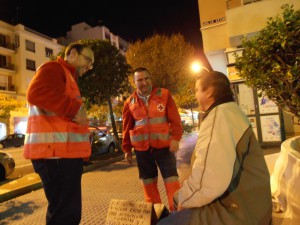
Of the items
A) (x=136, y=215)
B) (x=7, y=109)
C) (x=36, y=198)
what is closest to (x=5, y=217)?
(x=36, y=198)

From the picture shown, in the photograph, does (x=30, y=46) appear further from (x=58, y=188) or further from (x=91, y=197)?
(x=58, y=188)

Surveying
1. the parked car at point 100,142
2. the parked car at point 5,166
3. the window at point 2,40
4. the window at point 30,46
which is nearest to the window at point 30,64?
the window at point 30,46

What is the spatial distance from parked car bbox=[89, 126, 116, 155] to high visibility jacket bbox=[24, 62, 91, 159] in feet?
29.2

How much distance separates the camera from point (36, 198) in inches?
217

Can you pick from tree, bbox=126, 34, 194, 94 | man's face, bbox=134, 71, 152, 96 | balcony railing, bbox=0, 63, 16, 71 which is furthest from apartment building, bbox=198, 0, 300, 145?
balcony railing, bbox=0, 63, 16, 71

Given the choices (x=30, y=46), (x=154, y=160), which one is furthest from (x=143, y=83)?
(x=30, y=46)

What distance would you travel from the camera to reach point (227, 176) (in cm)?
146

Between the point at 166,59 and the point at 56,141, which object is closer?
the point at 56,141

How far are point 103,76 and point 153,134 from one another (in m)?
9.75

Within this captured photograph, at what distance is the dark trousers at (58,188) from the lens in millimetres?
1962

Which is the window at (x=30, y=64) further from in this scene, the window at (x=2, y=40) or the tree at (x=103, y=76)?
the tree at (x=103, y=76)

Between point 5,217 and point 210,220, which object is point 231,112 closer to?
point 210,220

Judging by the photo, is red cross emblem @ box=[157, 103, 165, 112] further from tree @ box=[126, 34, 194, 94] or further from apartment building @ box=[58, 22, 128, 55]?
apartment building @ box=[58, 22, 128, 55]

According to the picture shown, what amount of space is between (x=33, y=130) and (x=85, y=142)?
15.5 inches
